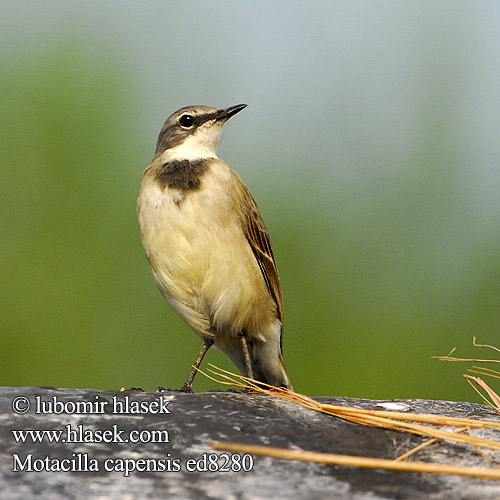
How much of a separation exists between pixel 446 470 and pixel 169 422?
4.16 ft

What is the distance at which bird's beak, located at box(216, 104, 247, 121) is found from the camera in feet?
20.5

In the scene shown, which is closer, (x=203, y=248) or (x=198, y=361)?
(x=203, y=248)

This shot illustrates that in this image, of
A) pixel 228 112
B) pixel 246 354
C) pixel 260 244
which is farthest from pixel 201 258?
pixel 228 112

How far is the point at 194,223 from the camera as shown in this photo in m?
5.40

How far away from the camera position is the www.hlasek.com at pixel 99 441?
9.48 feet

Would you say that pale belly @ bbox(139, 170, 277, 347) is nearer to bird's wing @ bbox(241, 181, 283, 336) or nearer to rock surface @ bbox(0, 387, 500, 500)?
bird's wing @ bbox(241, 181, 283, 336)

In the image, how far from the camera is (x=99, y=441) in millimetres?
3139

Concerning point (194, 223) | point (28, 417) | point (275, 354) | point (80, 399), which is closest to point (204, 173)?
point (194, 223)

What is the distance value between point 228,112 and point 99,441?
12.4 feet

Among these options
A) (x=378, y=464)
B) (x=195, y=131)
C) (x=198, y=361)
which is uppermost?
(x=195, y=131)

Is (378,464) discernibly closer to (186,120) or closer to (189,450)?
(189,450)

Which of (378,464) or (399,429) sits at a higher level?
(378,464)

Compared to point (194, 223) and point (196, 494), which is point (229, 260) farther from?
point (196, 494)

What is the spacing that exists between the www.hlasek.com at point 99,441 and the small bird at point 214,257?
64.9 inches
